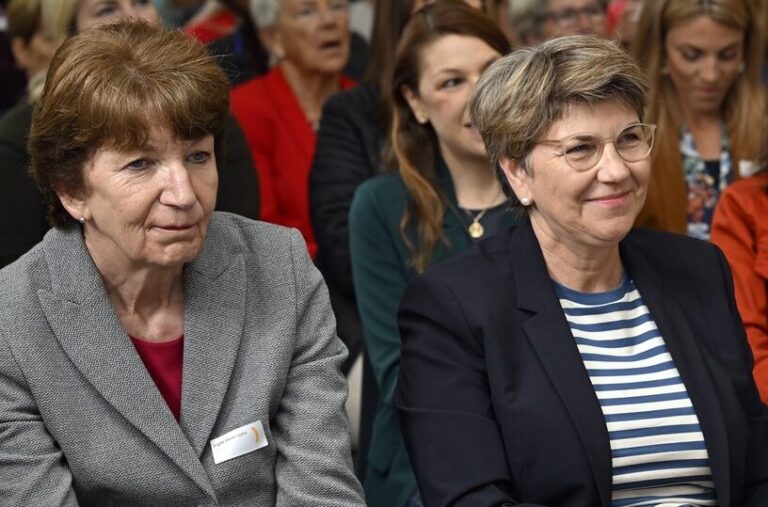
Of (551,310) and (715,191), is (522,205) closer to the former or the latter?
(551,310)

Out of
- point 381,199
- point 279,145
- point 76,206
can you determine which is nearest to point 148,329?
point 76,206

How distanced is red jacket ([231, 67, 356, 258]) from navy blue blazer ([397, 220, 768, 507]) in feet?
6.01

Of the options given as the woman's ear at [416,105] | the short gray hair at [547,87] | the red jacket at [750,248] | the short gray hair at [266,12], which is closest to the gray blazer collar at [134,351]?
the short gray hair at [547,87]

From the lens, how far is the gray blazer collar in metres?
2.52

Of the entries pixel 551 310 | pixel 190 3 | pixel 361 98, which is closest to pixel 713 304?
pixel 551 310

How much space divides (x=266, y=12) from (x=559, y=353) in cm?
286

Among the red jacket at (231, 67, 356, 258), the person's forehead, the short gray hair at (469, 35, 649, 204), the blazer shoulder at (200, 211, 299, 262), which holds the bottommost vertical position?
the red jacket at (231, 67, 356, 258)

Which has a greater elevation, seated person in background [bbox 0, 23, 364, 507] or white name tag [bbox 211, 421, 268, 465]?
seated person in background [bbox 0, 23, 364, 507]

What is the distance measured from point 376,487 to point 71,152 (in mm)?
1272

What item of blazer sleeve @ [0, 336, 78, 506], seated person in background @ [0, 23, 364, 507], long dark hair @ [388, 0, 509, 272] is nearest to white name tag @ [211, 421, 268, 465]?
seated person in background @ [0, 23, 364, 507]

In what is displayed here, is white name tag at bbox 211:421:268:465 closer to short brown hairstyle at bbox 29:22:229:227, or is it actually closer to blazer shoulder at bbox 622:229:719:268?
short brown hairstyle at bbox 29:22:229:227

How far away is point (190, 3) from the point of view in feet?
23.5

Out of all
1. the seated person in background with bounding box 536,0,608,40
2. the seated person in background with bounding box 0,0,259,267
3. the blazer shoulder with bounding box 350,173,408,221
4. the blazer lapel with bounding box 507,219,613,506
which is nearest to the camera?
the blazer lapel with bounding box 507,219,613,506

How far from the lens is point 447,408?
274 cm
